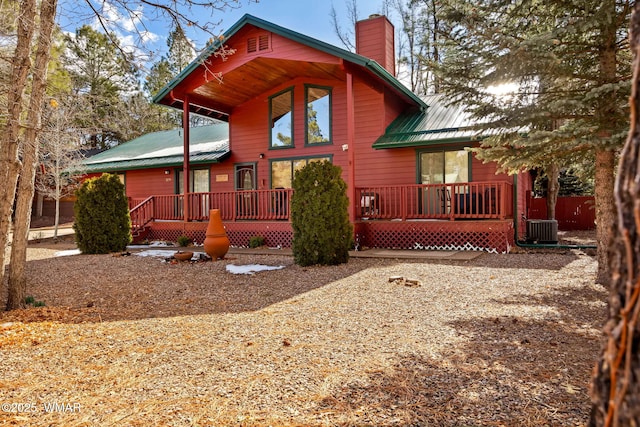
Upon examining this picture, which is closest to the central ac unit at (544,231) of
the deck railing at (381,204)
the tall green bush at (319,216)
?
the deck railing at (381,204)

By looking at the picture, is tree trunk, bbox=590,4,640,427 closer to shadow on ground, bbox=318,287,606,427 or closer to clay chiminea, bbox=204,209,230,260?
shadow on ground, bbox=318,287,606,427

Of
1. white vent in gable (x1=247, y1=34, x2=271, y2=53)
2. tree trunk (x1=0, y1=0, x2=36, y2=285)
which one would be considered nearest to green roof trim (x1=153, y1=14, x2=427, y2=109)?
white vent in gable (x1=247, y1=34, x2=271, y2=53)

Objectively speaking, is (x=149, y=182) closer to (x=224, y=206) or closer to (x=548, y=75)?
(x=224, y=206)

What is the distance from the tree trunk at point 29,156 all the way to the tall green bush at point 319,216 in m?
4.60

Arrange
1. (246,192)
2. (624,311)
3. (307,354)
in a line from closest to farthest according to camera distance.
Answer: (624,311) → (307,354) → (246,192)

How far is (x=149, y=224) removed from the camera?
1498cm

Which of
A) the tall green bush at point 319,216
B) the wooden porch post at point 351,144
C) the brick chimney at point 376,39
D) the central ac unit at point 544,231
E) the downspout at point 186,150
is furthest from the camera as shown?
the brick chimney at point 376,39

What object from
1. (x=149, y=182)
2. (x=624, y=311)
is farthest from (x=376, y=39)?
(x=624, y=311)

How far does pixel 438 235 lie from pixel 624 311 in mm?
9696

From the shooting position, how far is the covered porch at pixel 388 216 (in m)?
10.0

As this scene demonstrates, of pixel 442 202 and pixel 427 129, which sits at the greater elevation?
pixel 427 129

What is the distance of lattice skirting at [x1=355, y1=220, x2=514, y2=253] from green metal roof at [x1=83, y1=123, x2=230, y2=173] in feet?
21.6

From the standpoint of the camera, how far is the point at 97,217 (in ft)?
36.2

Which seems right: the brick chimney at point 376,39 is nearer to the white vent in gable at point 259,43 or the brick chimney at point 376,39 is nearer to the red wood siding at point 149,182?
the white vent in gable at point 259,43
